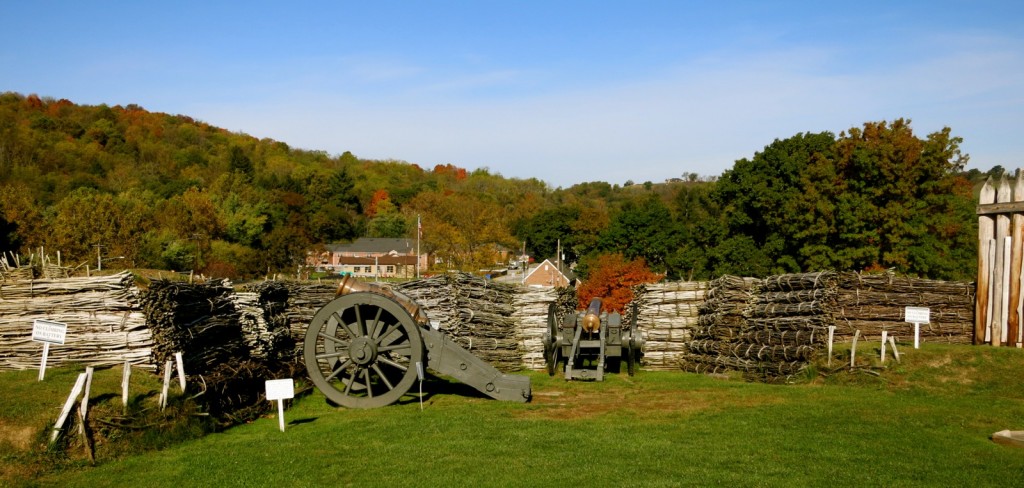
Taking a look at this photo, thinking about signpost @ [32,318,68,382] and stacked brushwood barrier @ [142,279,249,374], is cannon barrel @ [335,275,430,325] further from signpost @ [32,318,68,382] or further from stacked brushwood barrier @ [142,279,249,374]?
signpost @ [32,318,68,382]

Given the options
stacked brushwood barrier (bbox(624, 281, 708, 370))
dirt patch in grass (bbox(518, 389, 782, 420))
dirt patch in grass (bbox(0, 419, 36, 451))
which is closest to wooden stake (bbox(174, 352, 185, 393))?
dirt patch in grass (bbox(0, 419, 36, 451))

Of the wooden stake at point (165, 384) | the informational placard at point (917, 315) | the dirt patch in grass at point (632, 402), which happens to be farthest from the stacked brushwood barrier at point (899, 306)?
the wooden stake at point (165, 384)

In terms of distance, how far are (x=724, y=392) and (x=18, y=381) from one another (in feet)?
38.4

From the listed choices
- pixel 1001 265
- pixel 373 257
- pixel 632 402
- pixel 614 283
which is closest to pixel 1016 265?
pixel 1001 265

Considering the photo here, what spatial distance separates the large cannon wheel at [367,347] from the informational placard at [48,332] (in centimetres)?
393

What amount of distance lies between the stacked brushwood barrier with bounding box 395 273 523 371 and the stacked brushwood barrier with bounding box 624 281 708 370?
3.42 metres

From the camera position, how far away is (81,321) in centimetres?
1240

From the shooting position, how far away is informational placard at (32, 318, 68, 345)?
1129 cm

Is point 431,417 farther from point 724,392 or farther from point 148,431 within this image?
point 724,392

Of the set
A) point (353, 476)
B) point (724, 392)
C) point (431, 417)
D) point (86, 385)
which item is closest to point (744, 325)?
point (724, 392)

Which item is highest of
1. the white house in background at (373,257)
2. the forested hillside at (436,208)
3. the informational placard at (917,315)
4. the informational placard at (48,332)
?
the forested hillside at (436,208)

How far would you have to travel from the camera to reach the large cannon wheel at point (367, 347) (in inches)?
545

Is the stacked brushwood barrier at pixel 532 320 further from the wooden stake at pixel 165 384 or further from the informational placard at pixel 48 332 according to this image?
the informational placard at pixel 48 332

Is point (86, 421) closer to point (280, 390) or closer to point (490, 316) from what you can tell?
point (280, 390)
